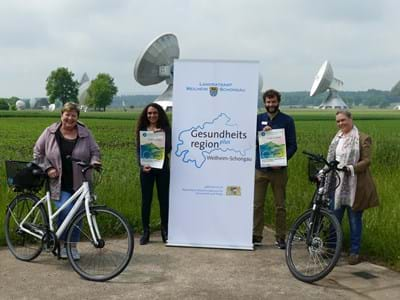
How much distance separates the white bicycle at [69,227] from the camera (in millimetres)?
5449

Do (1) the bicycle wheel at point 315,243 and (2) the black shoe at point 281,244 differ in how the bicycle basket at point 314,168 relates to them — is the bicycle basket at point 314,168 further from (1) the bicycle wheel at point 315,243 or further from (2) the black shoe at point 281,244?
(2) the black shoe at point 281,244

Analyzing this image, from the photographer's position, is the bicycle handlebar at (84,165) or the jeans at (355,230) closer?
the bicycle handlebar at (84,165)

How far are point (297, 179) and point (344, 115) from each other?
473 cm

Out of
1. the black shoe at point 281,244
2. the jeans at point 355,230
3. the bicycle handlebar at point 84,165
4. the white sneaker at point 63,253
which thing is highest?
the bicycle handlebar at point 84,165

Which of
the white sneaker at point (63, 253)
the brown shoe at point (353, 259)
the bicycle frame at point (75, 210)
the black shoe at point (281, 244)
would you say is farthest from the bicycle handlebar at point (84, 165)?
the brown shoe at point (353, 259)

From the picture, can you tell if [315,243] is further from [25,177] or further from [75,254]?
[25,177]

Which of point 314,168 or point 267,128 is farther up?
point 267,128

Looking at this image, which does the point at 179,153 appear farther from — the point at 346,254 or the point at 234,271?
the point at 346,254

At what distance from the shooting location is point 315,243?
5.56m

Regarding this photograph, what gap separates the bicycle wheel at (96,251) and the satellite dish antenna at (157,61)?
5184 centimetres

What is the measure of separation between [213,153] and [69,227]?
2.07 m

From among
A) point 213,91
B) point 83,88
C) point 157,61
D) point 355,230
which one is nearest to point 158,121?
point 213,91

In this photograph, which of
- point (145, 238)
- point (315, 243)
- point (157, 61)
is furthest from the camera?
point (157, 61)

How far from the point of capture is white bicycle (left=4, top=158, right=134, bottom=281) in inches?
215
